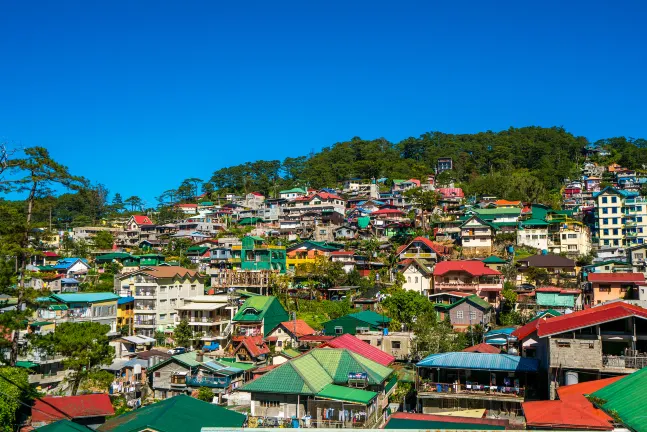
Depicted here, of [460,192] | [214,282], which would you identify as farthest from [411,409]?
[460,192]

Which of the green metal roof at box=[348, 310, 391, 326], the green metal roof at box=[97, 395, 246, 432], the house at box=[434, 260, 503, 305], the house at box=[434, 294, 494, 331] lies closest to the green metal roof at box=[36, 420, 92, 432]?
the green metal roof at box=[97, 395, 246, 432]

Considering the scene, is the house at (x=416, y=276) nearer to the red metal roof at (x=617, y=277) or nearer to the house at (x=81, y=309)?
A: the red metal roof at (x=617, y=277)

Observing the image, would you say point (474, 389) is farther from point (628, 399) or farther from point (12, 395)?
point (12, 395)

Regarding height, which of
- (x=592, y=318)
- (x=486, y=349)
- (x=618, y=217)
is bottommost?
(x=486, y=349)

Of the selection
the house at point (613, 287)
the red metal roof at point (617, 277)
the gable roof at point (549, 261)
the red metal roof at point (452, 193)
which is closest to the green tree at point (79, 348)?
the house at point (613, 287)

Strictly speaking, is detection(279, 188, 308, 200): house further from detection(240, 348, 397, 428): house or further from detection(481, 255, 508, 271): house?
detection(240, 348, 397, 428): house

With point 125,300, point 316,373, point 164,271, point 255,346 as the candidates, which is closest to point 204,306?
point 164,271
